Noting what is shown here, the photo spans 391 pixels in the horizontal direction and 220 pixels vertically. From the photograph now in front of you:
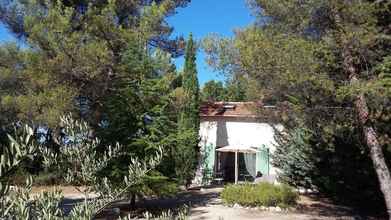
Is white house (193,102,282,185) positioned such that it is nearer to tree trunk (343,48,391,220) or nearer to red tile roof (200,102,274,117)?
red tile roof (200,102,274,117)

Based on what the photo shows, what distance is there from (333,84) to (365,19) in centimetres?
144

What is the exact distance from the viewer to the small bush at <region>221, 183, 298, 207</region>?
51.3 ft

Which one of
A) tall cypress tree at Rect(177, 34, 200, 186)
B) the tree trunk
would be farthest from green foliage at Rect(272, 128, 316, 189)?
the tree trunk

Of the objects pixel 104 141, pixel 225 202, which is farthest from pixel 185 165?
pixel 104 141

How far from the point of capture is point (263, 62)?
9719 millimetres

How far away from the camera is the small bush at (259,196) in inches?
616

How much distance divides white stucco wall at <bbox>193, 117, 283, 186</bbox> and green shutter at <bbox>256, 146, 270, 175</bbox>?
19.0 inches

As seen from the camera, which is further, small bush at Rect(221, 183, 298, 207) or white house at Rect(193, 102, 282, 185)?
white house at Rect(193, 102, 282, 185)

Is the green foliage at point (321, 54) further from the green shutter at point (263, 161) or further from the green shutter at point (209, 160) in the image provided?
the green shutter at point (209, 160)

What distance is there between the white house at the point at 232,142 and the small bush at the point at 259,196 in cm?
841

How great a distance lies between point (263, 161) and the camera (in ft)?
84.4

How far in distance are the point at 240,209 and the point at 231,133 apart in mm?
11384

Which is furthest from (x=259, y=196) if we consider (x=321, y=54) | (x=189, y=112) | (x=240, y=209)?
(x=189, y=112)

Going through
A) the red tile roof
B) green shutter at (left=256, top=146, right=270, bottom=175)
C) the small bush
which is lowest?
the small bush
